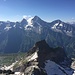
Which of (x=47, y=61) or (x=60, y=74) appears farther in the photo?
(x=47, y=61)

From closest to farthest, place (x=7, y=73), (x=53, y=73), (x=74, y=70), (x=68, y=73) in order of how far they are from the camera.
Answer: (x=7, y=73) < (x=53, y=73) < (x=68, y=73) < (x=74, y=70)

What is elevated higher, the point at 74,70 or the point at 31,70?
the point at 31,70

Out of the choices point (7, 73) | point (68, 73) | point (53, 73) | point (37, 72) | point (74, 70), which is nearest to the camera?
point (7, 73)

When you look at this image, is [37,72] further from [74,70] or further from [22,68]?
[74,70]

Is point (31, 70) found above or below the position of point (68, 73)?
above

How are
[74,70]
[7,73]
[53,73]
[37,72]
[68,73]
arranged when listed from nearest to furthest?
Result: [7,73], [37,72], [53,73], [68,73], [74,70]

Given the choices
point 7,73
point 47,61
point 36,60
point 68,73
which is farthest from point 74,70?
point 7,73

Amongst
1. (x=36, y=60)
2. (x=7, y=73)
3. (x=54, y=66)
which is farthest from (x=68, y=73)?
(x=7, y=73)

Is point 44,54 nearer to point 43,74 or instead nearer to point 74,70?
point 74,70

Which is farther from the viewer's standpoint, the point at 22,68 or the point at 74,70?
the point at 74,70
